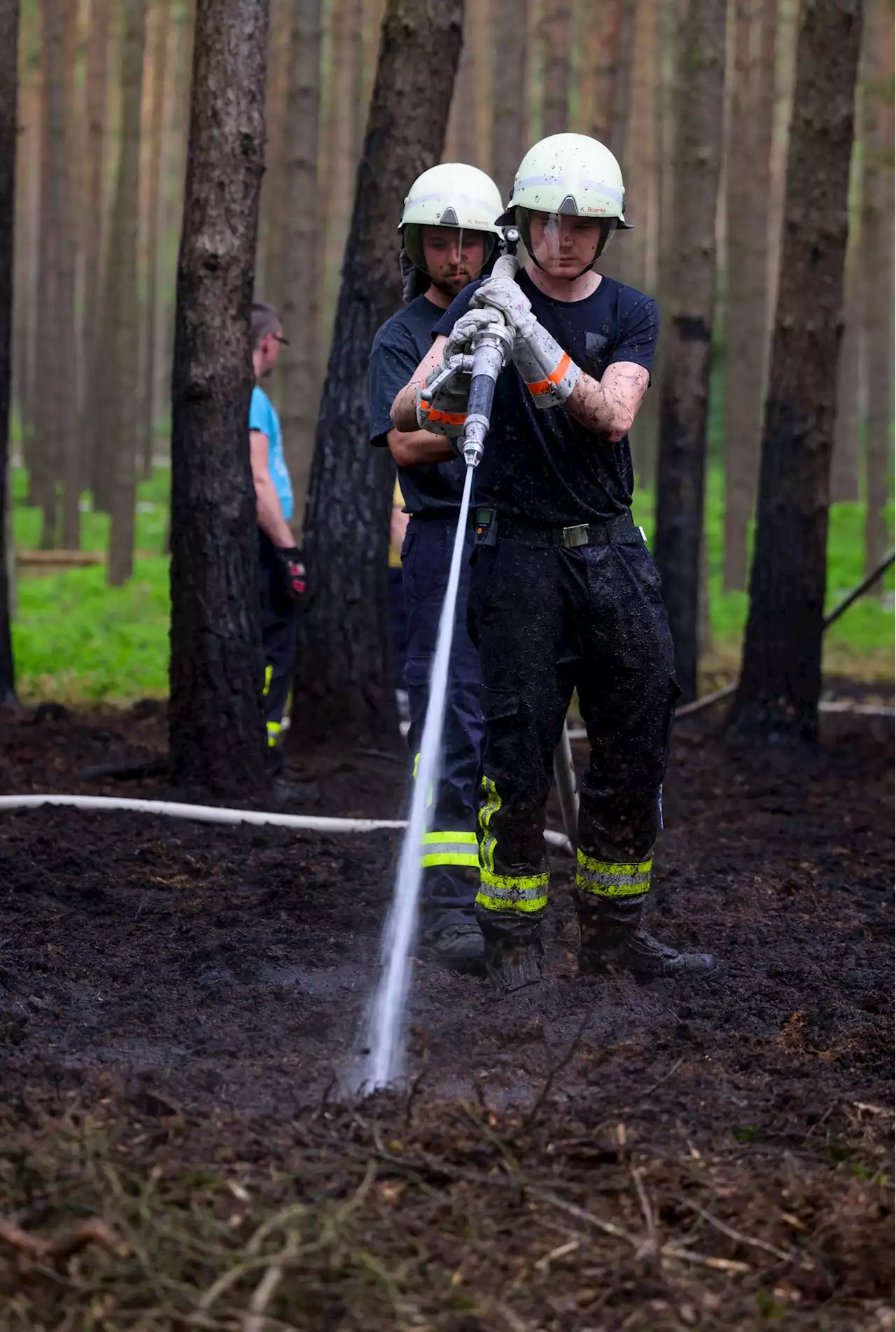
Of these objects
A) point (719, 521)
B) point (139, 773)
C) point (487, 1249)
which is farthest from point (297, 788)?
point (719, 521)

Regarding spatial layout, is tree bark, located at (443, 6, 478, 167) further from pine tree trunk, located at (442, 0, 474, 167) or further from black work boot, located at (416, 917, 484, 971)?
black work boot, located at (416, 917, 484, 971)

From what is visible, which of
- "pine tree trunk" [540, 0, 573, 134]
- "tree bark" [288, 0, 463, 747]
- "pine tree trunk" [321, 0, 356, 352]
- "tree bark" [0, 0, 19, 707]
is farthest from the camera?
"pine tree trunk" [321, 0, 356, 352]

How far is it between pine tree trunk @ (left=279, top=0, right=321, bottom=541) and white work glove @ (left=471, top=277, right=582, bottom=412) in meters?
8.68

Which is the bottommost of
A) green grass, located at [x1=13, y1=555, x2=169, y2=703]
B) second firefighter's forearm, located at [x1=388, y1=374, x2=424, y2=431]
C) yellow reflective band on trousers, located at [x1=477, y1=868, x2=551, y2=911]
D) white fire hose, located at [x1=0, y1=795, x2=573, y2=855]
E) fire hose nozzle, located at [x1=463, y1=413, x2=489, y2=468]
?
green grass, located at [x1=13, y1=555, x2=169, y2=703]

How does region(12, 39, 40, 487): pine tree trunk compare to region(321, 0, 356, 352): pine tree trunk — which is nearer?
region(321, 0, 356, 352): pine tree trunk

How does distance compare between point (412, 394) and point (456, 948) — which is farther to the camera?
point (456, 948)

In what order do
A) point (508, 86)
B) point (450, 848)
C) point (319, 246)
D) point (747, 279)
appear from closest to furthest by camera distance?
point (450, 848), point (508, 86), point (747, 279), point (319, 246)

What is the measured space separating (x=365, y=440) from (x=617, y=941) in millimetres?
4339

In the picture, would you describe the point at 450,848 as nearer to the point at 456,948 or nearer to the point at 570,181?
the point at 456,948

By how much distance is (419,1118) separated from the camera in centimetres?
346

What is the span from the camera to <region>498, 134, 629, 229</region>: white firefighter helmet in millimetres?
4273

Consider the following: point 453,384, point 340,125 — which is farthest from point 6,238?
point 340,125

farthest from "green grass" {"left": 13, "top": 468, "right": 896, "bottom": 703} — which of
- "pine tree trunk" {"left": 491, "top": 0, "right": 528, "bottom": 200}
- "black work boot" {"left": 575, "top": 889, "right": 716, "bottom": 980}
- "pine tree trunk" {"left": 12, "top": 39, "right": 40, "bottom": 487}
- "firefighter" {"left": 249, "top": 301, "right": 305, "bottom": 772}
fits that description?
"pine tree trunk" {"left": 12, "top": 39, "right": 40, "bottom": 487}

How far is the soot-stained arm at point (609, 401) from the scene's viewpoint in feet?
13.5
